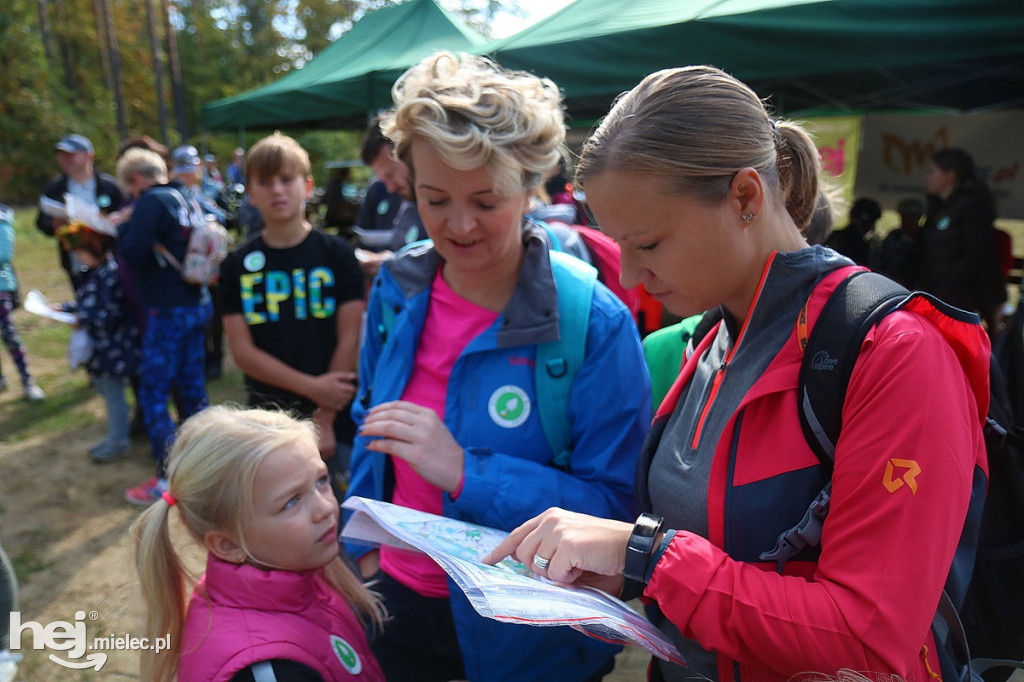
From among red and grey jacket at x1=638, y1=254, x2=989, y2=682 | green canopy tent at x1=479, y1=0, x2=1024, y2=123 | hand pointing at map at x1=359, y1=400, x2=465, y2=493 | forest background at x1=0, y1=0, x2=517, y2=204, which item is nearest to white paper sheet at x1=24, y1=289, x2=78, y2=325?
green canopy tent at x1=479, y1=0, x2=1024, y2=123

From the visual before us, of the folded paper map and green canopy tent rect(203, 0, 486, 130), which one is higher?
green canopy tent rect(203, 0, 486, 130)

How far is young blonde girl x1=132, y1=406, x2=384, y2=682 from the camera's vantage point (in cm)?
153

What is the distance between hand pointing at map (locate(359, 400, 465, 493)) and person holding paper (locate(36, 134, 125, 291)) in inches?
228

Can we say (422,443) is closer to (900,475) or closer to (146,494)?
(900,475)

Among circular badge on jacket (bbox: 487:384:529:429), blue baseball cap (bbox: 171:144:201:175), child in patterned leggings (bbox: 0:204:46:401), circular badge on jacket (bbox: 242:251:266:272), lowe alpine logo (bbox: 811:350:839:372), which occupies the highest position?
lowe alpine logo (bbox: 811:350:839:372)

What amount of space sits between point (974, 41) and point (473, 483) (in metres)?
3.19

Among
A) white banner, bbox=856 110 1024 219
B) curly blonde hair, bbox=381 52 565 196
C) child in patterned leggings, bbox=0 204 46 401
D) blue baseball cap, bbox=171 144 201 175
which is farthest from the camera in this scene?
blue baseball cap, bbox=171 144 201 175

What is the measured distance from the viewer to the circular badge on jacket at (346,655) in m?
1.57

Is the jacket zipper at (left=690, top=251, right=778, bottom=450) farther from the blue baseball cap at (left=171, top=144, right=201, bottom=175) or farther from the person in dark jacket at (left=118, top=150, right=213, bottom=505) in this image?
the blue baseball cap at (left=171, top=144, right=201, bottom=175)

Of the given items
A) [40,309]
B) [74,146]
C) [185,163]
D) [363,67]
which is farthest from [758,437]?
[185,163]

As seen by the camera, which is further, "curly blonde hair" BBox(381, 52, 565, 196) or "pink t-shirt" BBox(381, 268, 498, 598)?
"pink t-shirt" BBox(381, 268, 498, 598)

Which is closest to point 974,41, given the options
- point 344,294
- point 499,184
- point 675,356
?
point 675,356

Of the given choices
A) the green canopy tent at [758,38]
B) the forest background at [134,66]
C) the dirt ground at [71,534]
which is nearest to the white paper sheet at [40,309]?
the dirt ground at [71,534]

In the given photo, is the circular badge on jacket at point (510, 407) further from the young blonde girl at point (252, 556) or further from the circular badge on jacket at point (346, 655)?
the circular badge on jacket at point (346, 655)
